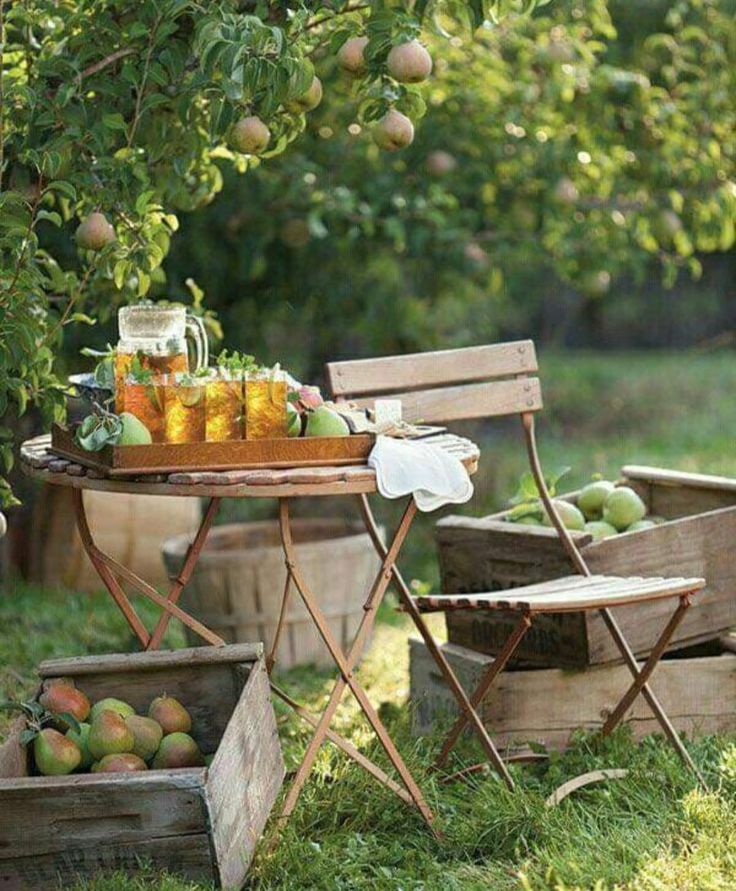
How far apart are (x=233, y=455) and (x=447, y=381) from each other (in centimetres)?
93

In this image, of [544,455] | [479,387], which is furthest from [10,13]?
[544,455]

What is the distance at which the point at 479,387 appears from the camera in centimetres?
377

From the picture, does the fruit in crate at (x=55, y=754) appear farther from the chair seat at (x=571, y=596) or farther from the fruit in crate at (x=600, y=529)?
the fruit in crate at (x=600, y=529)

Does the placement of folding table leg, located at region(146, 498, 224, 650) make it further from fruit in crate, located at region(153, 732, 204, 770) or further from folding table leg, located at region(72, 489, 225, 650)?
fruit in crate, located at region(153, 732, 204, 770)

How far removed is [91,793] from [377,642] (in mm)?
2619

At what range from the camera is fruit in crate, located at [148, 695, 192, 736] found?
3.08 m

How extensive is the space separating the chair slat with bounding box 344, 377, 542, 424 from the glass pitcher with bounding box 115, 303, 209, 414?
0.59 meters

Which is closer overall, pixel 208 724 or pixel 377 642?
pixel 208 724

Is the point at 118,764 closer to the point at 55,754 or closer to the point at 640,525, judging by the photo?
the point at 55,754

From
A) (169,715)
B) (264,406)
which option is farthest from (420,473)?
(169,715)

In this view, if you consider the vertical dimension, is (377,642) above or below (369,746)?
below

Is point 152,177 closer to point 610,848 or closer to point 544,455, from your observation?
point 610,848

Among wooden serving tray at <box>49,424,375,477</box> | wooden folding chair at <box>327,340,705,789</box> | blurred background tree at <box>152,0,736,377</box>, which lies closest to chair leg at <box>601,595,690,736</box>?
wooden folding chair at <box>327,340,705,789</box>

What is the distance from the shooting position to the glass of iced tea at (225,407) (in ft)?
9.86
